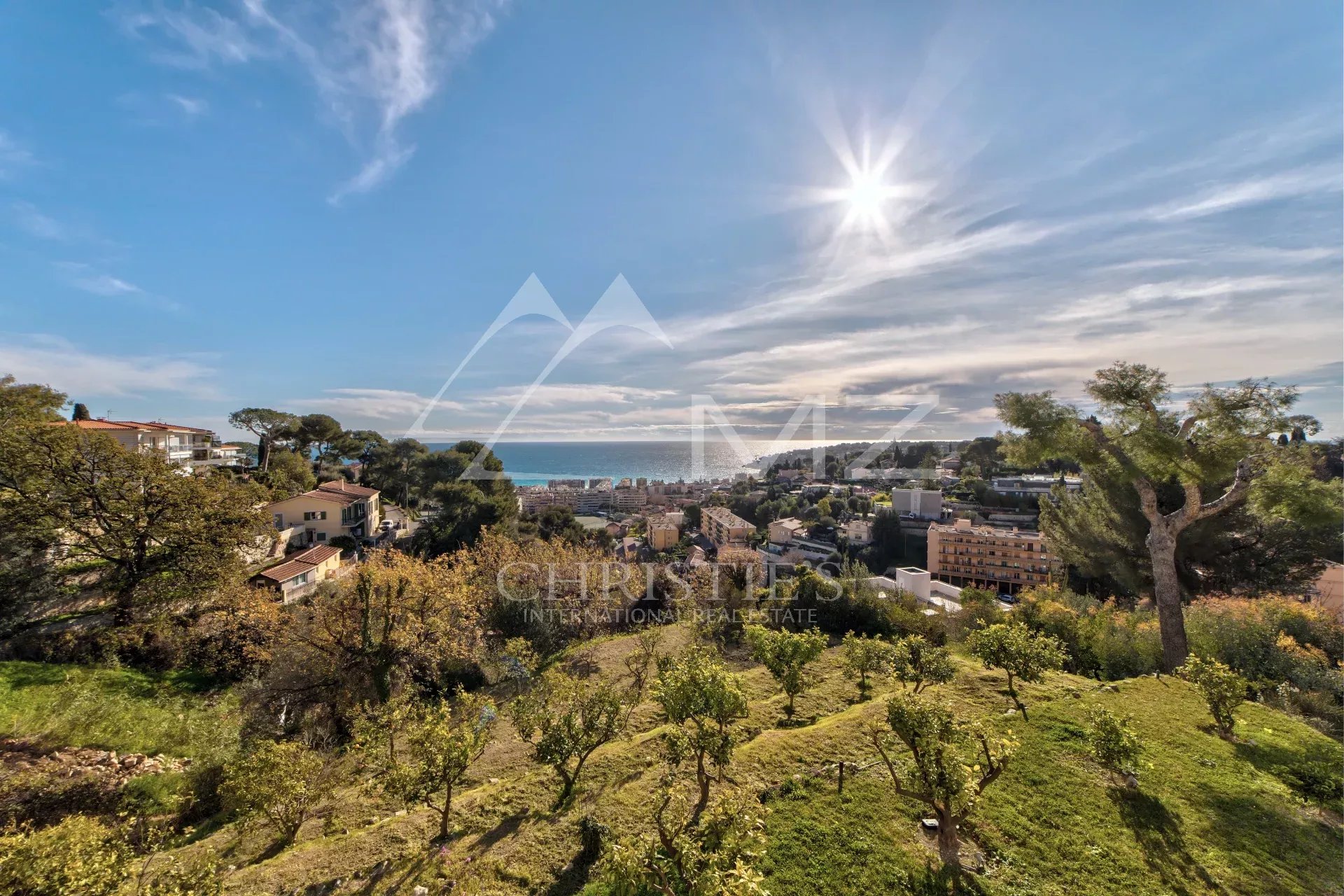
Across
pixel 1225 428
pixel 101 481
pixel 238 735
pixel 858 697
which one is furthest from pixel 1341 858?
pixel 101 481

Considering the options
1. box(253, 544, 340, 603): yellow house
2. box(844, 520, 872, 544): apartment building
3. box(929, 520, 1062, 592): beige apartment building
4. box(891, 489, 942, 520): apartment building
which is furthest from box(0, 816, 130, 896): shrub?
box(891, 489, 942, 520): apartment building

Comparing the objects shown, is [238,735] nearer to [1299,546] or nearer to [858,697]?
[858,697]

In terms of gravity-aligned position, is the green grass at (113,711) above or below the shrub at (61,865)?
below

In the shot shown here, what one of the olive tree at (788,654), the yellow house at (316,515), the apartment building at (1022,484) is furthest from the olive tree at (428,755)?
the apartment building at (1022,484)

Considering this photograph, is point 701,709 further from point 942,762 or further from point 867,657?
point 867,657

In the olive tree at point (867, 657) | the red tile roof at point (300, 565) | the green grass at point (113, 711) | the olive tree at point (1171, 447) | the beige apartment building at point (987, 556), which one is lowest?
the beige apartment building at point (987, 556)

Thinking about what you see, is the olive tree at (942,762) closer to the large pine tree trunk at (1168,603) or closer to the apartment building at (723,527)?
the large pine tree trunk at (1168,603)

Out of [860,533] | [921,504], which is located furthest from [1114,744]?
[921,504]
